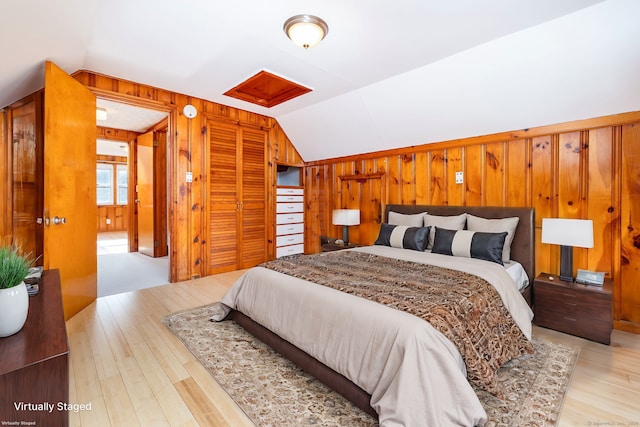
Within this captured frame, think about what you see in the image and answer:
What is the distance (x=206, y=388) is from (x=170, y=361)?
466 millimetres

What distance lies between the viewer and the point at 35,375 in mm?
946

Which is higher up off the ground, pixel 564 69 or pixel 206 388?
pixel 564 69

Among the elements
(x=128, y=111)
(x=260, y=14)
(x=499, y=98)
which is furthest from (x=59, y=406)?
(x=128, y=111)

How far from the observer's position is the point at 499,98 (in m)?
2.95

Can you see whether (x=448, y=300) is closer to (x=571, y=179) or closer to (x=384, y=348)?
(x=384, y=348)

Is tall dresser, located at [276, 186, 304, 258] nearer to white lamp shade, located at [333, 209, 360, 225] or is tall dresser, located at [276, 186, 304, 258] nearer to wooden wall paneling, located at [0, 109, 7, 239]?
white lamp shade, located at [333, 209, 360, 225]

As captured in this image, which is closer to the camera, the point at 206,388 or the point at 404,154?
the point at 206,388

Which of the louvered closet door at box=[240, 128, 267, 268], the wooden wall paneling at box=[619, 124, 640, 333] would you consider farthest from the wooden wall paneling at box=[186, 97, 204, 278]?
the wooden wall paneling at box=[619, 124, 640, 333]

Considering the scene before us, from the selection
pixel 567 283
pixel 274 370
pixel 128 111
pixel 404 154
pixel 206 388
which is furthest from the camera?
pixel 128 111

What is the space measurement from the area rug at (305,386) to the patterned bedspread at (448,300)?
133 millimetres

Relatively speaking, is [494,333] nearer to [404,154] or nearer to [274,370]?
[274,370]

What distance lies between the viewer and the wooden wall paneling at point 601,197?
105 inches

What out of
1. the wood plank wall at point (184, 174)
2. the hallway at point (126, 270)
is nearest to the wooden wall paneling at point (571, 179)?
the wood plank wall at point (184, 174)

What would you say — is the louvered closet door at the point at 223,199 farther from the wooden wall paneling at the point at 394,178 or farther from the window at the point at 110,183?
the window at the point at 110,183
